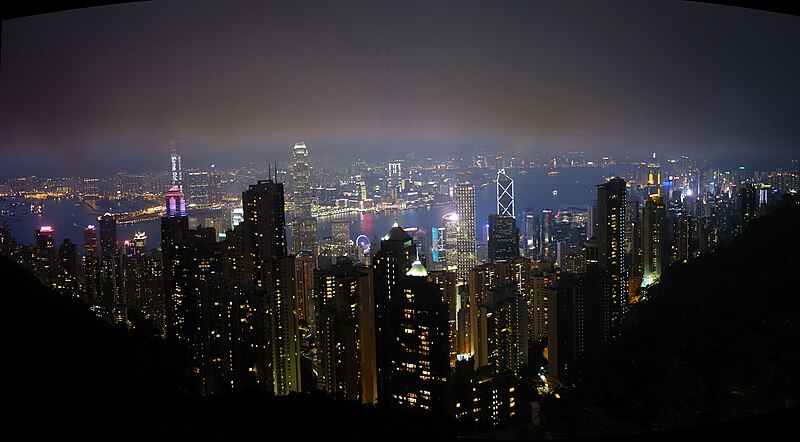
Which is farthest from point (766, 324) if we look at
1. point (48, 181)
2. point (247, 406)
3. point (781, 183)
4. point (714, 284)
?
point (48, 181)

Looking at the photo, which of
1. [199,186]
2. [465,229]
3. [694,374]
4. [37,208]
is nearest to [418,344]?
[199,186]

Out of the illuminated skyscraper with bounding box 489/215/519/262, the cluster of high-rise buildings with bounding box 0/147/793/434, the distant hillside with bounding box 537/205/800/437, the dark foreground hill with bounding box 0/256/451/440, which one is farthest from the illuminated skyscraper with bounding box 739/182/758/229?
the dark foreground hill with bounding box 0/256/451/440

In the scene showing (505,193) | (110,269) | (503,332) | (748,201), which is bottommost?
(503,332)

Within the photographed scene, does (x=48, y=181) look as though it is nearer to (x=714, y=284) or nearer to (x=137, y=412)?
(x=137, y=412)

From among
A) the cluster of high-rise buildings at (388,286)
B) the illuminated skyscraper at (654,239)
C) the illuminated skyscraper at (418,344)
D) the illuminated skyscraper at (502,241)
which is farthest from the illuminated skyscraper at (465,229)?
the illuminated skyscraper at (654,239)

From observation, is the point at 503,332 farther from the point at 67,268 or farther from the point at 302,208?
the point at 67,268
